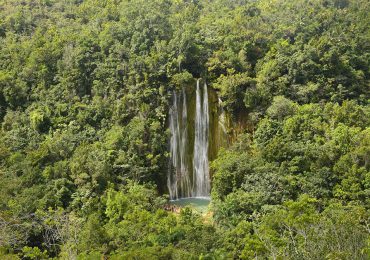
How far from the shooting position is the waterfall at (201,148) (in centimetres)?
2148

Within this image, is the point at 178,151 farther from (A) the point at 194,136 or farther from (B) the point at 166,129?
(B) the point at 166,129

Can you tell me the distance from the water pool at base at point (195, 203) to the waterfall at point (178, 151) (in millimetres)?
527

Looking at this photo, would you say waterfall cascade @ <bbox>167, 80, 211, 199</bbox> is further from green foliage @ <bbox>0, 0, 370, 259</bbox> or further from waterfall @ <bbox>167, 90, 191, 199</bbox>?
green foliage @ <bbox>0, 0, 370, 259</bbox>

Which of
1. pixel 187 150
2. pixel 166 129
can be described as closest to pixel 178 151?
pixel 187 150

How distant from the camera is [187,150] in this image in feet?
72.3

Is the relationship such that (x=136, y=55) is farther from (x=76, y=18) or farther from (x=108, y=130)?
(x=76, y=18)

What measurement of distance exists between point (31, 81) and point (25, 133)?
13.4ft

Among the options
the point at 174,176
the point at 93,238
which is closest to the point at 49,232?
the point at 93,238

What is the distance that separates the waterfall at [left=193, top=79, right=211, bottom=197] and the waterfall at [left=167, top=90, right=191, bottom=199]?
1.62ft

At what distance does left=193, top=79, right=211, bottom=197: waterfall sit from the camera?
70.5 feet

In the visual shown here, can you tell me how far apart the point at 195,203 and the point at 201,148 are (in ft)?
10.6

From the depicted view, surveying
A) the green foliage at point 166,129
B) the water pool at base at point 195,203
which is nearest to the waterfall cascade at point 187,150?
the water pool at base at point 195,203

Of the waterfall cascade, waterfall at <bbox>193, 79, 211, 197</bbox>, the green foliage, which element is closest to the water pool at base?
the waterfall cascade

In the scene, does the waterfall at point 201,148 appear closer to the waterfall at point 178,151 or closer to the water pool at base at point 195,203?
the waterfall at point 178,151
